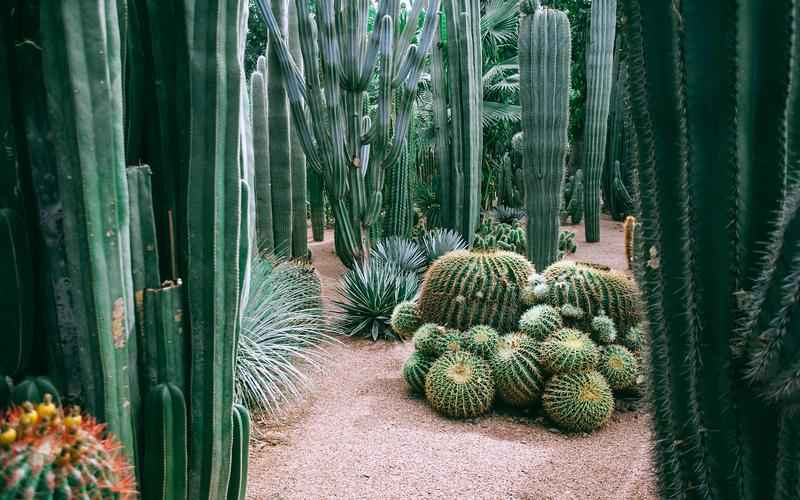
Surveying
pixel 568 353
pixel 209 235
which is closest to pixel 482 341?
pixel 568 353

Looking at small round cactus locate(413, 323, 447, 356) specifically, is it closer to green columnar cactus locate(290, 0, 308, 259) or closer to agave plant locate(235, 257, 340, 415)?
agave plant locate(235, 257, 340, 415)

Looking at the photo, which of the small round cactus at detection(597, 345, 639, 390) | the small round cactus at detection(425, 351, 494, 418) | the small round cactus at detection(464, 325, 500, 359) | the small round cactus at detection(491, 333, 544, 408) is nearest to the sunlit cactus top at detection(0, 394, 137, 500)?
the small round cactus at detection(425, 351, 494, 418)

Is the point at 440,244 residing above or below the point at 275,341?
above

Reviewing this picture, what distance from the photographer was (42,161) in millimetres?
1873

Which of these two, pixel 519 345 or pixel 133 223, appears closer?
pixel 133 223

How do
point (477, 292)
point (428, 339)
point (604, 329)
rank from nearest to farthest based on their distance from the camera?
point (604, 329) < point (428, 339) < point (477, 292)

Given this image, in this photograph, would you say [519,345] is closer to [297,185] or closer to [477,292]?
[477,292]

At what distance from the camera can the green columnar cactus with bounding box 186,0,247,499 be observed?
2135 mm

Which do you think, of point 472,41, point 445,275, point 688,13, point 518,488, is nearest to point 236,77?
point 688,13

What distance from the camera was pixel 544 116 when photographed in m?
7.13

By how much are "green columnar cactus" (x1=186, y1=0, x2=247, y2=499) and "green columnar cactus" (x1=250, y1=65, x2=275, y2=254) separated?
5107 mm

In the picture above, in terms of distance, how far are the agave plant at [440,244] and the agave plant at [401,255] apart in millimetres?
108

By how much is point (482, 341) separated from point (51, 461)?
3576 millimetres

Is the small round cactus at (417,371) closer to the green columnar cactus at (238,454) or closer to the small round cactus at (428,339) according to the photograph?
the small round cactus at (428,339)
